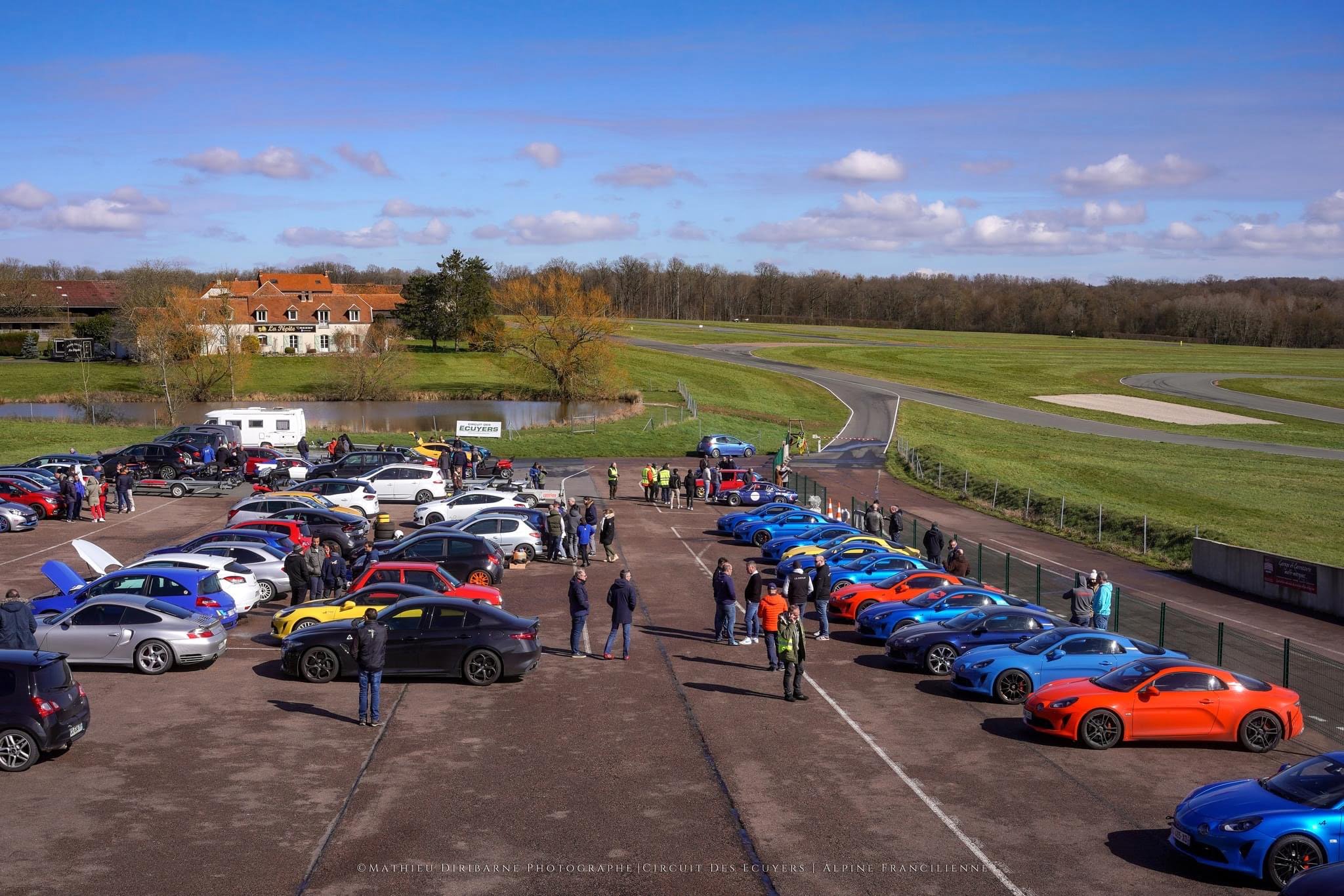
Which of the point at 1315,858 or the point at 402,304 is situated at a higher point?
the point at 402,304

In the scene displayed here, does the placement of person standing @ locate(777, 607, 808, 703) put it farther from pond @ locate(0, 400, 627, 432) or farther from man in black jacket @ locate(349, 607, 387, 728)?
pond @ locate(0, 400, 627, 432)

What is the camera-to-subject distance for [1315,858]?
10.7m

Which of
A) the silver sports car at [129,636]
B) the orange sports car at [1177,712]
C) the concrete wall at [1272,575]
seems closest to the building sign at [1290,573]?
the concrete wall at [1272,575]

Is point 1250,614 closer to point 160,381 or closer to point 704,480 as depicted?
point 704,480

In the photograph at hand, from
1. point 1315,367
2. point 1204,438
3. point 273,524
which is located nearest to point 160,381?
point 273,524

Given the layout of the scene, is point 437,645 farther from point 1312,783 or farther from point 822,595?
point 1312,783

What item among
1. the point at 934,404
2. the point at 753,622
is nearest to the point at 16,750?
the point at 753,622

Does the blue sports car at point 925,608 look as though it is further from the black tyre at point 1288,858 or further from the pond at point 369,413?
the pond at point 369,413

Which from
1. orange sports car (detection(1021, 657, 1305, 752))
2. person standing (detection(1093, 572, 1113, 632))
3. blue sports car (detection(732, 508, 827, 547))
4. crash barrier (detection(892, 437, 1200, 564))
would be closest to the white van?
blue sports car (detection(732, 508, 827, 547))

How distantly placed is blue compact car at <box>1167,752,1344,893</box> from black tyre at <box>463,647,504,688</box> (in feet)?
33.7

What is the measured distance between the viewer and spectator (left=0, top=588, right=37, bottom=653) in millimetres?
16516

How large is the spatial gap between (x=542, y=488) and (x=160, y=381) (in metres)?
53.5

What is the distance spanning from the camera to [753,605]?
870 inches

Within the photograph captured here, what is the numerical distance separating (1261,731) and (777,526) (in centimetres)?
1884
